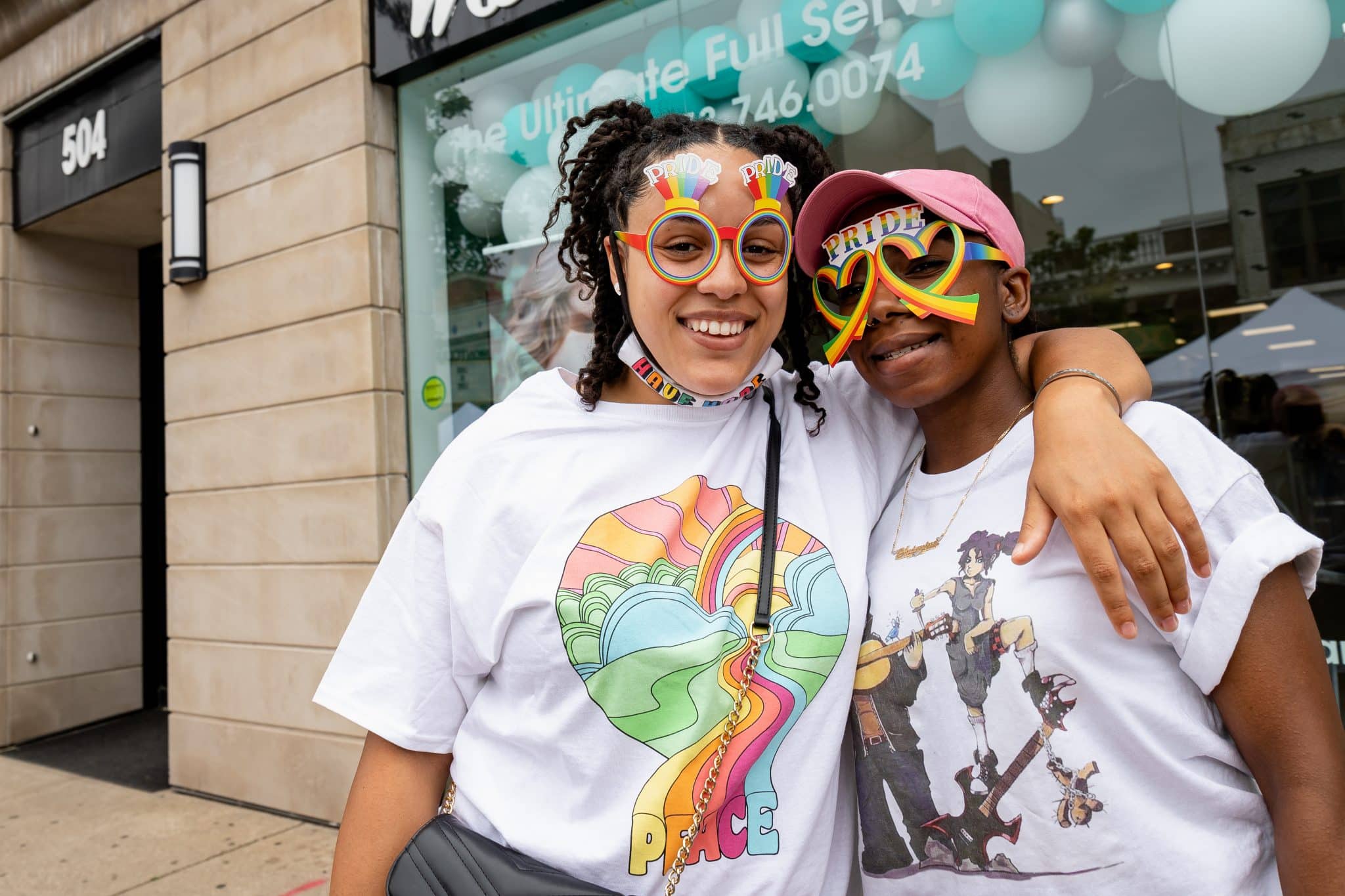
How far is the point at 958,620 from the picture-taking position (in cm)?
140

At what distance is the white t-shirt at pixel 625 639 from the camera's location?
140cm

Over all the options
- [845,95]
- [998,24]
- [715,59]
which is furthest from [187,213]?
[998,24]

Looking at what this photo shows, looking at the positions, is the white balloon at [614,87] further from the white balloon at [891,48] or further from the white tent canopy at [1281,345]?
the white tent canopy at [1281,345]

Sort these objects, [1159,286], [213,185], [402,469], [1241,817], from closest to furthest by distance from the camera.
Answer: [1241,817] < [1159,286] < [402,469] < [213,185]

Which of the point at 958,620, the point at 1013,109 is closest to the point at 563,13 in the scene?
the point at 1013,109

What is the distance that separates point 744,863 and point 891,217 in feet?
3.54

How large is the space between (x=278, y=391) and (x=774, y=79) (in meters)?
3.03

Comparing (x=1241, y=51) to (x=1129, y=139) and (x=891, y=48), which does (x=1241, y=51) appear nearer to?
(x=1129, y=139)

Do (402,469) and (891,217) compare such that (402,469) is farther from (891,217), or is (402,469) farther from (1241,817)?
(1241,817)

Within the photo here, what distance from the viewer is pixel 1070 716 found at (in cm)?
130

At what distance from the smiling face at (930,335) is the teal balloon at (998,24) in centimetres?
198

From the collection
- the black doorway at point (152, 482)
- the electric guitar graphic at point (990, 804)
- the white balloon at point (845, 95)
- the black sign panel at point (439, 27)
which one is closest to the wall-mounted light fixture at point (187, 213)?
the black sign panel at point (439, 27)

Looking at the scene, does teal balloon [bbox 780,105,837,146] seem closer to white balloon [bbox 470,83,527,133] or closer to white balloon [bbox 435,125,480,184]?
white balloon [bbox 470,83,527,133]

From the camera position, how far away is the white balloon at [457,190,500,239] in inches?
172
